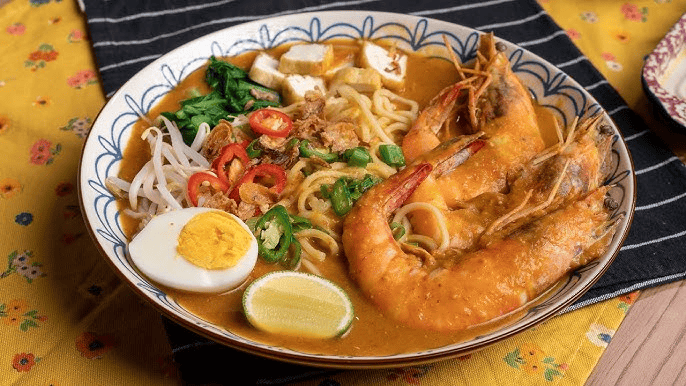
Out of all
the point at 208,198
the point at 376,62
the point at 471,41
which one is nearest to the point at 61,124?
the point at 208,198

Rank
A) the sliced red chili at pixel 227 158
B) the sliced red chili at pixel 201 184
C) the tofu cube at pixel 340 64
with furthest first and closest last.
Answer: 1. the tofu cube at pixel 340 64
2. the sliced red chili at pixel 227 158
3. the sliced red chili at pixel 201 184

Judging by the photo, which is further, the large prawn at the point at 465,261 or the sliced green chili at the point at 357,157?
the sliced green chili at the point at 357,157

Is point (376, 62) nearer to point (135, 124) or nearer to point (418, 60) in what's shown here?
point (418, 60)

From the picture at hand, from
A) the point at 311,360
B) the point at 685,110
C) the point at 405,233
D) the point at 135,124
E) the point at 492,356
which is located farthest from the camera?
the point at 685,110

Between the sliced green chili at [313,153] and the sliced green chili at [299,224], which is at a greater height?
the sliced green chili at [313,153]

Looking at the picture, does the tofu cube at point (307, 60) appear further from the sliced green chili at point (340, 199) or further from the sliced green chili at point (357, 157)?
the sliced green chili at point (340, 199)

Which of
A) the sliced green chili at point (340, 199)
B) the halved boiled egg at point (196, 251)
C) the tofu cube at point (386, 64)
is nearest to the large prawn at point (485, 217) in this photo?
the sliced green chili at point (340, 199)

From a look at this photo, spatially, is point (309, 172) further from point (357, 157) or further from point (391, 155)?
point (391, 155)
